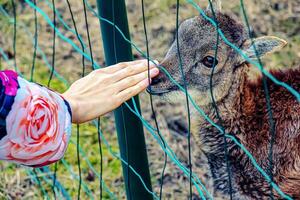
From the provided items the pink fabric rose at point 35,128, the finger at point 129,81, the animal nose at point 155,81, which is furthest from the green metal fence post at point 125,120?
the pink fabric rose at point 35,128

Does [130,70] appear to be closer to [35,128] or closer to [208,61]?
[35,128]

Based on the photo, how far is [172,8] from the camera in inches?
225

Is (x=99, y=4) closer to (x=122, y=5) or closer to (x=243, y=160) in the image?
(x=122, y=5)

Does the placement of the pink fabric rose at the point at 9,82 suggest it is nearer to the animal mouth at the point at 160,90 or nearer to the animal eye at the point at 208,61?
the animal mouth at the point at 160,90

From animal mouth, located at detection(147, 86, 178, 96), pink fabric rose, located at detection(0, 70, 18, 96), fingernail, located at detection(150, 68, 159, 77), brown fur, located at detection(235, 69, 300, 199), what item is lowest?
brown fur, located at detection(235, 69, 300, 199)

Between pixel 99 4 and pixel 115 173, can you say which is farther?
pixel 115 173

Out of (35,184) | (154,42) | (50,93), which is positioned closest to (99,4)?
(50,93)

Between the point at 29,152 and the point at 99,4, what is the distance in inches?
36.0

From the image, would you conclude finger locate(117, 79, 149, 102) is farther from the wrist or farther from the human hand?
the wrist

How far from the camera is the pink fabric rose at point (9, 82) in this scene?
2146 millimetres

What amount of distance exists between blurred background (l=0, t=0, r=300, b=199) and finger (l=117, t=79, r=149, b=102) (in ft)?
4.28

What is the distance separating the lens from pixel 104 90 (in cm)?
256

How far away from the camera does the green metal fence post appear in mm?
2871

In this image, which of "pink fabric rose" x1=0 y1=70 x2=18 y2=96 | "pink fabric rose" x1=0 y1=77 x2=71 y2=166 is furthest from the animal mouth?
"pink fabric rose" x1=0 y1=70 x2=18 y2=96
